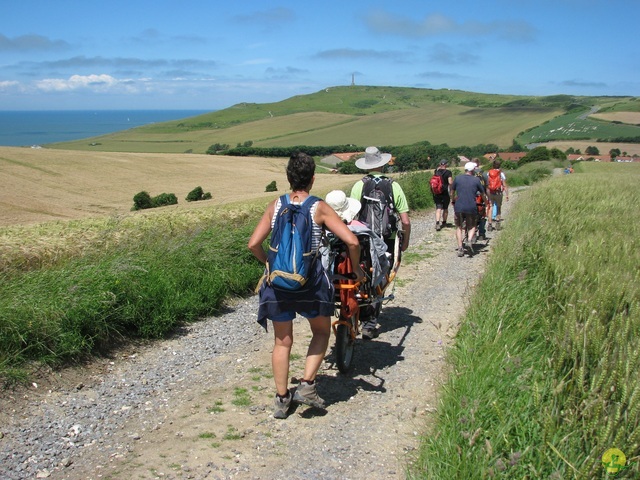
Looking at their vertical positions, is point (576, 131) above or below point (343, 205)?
below

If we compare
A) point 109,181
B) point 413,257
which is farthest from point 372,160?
point 109,181

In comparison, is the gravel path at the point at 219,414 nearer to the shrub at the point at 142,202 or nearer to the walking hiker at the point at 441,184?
the walking hiker at the point at 441,184

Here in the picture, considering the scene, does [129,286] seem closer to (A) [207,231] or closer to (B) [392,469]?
(A) [207,231]

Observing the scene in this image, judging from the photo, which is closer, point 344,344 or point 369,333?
point 344,344

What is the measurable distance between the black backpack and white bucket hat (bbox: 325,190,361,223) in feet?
3.12

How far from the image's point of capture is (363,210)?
22.6ft

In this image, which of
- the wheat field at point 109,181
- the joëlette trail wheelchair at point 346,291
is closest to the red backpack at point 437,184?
the joëlette trail wheelchair at point 346,291

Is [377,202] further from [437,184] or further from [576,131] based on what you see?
[576,131]

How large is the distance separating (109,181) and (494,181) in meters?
36.5

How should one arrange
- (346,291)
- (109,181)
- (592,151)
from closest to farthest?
(346,291), (109,181), (592,151)

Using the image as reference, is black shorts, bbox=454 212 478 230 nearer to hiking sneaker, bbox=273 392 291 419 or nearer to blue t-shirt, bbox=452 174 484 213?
blue t-shirt, bbox=452 174 484 213

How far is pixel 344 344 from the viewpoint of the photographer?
5555 mm

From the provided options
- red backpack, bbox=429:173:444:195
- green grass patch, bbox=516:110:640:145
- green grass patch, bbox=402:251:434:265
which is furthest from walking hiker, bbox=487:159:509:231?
green grass patch, bbox=516:110:640:145

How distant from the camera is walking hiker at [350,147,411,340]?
6.80 metres
